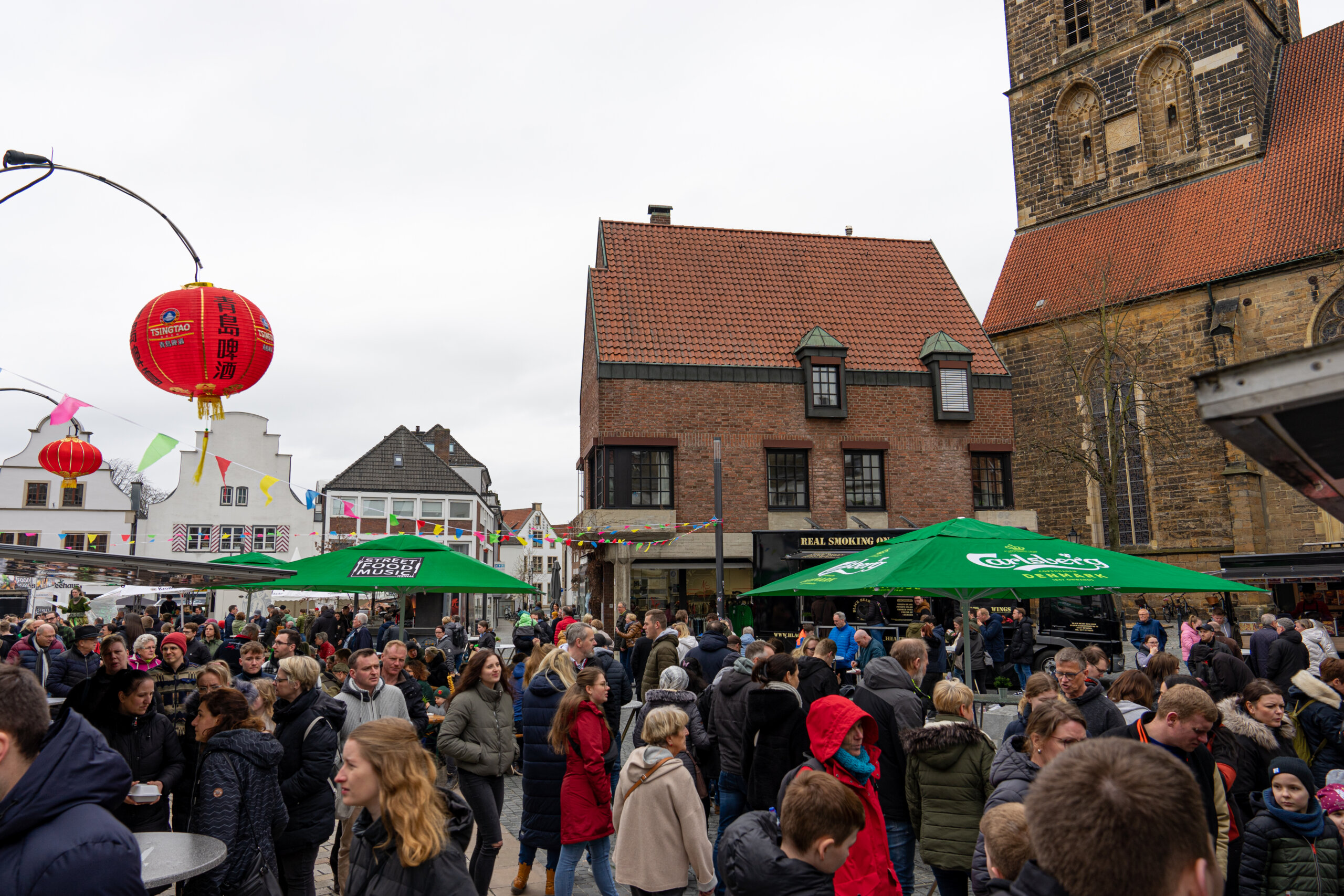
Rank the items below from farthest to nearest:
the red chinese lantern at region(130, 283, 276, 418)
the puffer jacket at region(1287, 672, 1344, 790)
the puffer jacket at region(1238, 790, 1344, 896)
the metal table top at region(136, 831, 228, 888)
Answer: the red chinese lantern at region(130, 283, 276, 418) < the puffer jacket at region(1287, 672, 1344, 790) < the puffer jacket at region(1238, 790, 1344, 896) < the metal table top at region(136, 831, 228, 888)

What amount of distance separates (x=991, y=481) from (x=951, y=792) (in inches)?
900

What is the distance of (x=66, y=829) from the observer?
7.52ft

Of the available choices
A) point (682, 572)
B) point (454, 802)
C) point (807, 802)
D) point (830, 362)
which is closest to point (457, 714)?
point (454, 802)

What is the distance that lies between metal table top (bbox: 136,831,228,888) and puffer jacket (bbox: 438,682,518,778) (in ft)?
6.29

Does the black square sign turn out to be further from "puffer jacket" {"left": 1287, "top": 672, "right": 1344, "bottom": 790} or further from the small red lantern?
"puffer jacket" {"left": 1287, "top": 672, "right": 1344, "bottom": 790}

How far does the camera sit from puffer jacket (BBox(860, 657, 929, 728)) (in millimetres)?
5648

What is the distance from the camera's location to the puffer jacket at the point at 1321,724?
5.83 m

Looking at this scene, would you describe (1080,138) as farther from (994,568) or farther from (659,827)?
(659,827)

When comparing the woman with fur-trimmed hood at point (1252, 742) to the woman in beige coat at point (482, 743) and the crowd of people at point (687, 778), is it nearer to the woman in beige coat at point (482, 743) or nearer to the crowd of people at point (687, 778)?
the crowd of people at point (687, 778)

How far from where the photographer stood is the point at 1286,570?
18547mm

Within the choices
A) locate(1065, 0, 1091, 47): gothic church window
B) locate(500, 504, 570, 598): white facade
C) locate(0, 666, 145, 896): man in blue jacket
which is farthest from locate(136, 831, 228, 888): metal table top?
locate(500, 504, 570, 598): white facade

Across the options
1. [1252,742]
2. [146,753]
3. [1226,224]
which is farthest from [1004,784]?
[1226,224]

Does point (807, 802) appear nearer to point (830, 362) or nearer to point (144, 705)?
point (144, 705)

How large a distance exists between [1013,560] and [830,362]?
18166mm
